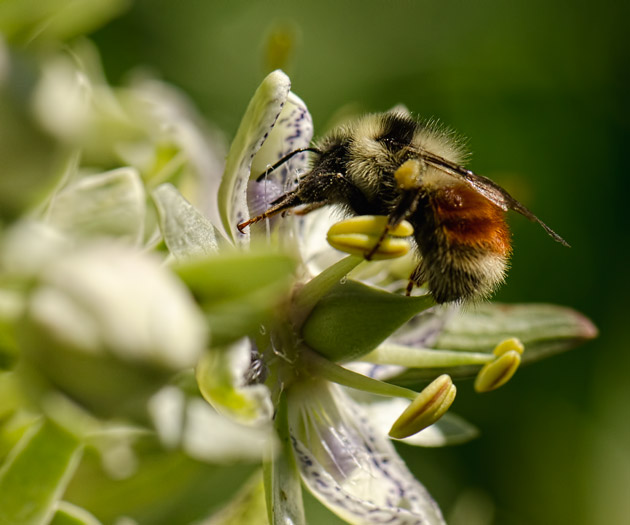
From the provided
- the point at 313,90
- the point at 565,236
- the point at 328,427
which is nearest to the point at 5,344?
the point at 328,427

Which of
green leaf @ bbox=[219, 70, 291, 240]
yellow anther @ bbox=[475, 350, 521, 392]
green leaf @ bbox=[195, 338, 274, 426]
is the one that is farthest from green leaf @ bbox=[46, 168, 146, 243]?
yellow anther @ bbox=[475, 350, 521, 392]

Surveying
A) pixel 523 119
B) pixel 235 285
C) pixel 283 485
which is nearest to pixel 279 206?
pixel 283 485

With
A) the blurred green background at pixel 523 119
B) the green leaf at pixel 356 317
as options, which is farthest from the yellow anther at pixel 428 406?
the blurred green background at pixel 523 119

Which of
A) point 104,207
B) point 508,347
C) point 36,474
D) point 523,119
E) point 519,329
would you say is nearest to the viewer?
point 36,474

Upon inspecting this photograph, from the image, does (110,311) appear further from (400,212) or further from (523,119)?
(523,119)

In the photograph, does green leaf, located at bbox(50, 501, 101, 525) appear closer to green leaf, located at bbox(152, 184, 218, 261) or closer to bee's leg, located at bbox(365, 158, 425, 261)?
green leaf, located at bbox(152, 184, 218, 261)

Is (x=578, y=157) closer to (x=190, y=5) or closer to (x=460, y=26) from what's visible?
(x=460, y=26)
